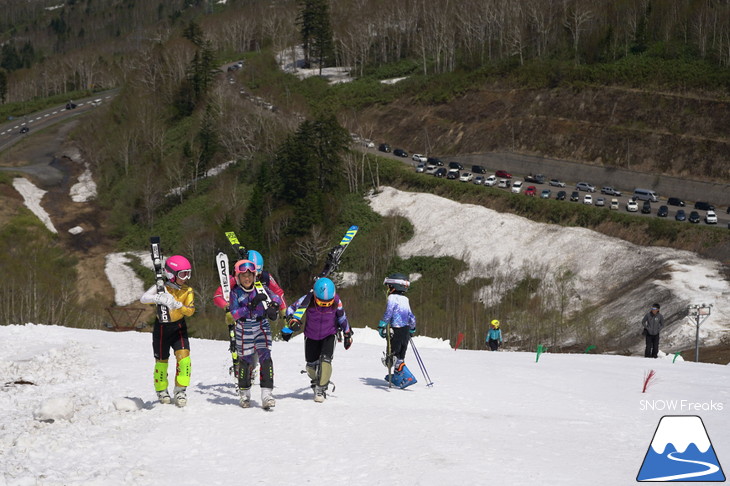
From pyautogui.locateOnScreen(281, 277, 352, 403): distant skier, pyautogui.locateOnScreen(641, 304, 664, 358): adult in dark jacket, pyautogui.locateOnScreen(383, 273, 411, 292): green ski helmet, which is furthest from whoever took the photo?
pyautogui.locateOnScreen(641, 304, 664, 358): adult in dark jacket

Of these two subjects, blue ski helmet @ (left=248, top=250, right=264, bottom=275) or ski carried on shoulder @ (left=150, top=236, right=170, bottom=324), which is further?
blue ski helmet @ (left=248, top=250, right=264, bottom=275)

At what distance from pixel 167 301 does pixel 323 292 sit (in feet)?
8.23

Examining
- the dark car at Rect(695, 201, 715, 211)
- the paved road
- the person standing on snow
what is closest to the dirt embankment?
the paved road

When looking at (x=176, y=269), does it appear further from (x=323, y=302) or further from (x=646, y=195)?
(x=646, y=195)

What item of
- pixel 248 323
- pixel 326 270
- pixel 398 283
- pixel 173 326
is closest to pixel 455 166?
pixel 398 283

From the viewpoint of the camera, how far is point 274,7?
188m

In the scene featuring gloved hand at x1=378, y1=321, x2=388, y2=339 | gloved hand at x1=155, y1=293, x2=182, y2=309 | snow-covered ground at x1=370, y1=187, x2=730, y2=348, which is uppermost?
gloved hand at x1=155, y1=293, x2=182, y2=309

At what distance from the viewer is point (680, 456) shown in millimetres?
8906

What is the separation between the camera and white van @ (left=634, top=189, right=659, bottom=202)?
7956cm

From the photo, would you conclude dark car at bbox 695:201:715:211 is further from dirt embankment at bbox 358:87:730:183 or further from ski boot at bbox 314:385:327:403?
ski boot at bbox 314:385:327:403

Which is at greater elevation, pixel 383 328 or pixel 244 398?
pixel 244 398

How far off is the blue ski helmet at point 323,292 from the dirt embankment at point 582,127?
7750 cm

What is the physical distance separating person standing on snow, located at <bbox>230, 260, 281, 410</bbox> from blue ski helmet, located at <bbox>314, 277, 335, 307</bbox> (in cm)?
87

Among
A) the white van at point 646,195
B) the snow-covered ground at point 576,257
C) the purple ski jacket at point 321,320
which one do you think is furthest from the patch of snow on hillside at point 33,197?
the purple ski jacket at point 321,320
